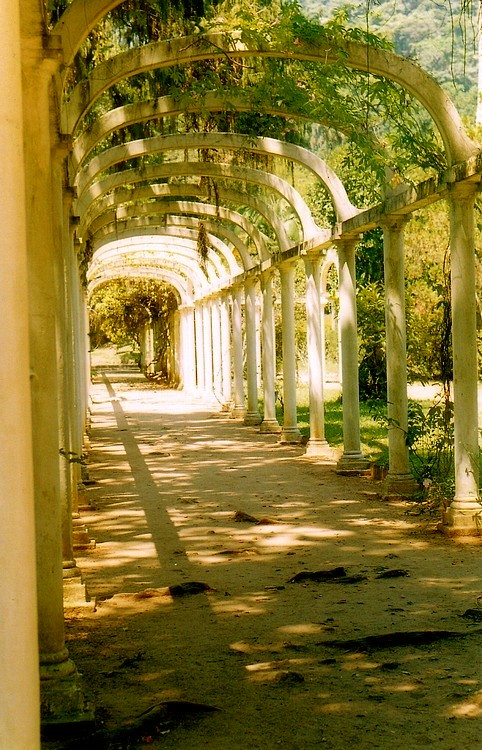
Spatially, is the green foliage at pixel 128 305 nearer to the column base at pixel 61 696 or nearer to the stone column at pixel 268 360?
the stone column at pixel 268 360

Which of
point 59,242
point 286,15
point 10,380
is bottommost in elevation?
point 10,380

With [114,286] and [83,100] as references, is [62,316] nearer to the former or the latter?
[83,100]

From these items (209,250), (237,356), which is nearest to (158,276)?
(209,250)

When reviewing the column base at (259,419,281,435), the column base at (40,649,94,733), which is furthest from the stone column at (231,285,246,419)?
the column base at (40,649,94,733)

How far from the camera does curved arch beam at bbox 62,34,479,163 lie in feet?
26.7

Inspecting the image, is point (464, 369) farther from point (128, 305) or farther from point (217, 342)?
point (128, 305)

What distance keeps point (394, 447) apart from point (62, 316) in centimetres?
486

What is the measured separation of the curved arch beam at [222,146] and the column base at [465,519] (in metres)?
4.78

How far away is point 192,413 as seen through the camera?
23594mm

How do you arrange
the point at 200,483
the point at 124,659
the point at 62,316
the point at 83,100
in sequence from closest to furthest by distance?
the point at 124,659 < the point at 62,316 < the point at 83,100 < the point at 200,483

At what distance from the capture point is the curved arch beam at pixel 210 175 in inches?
524

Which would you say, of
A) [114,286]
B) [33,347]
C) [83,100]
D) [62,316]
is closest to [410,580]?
[62,316]

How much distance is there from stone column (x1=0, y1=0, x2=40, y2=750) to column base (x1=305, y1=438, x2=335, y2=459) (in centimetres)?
1155

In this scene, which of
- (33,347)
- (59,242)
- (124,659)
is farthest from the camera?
(59,242)
